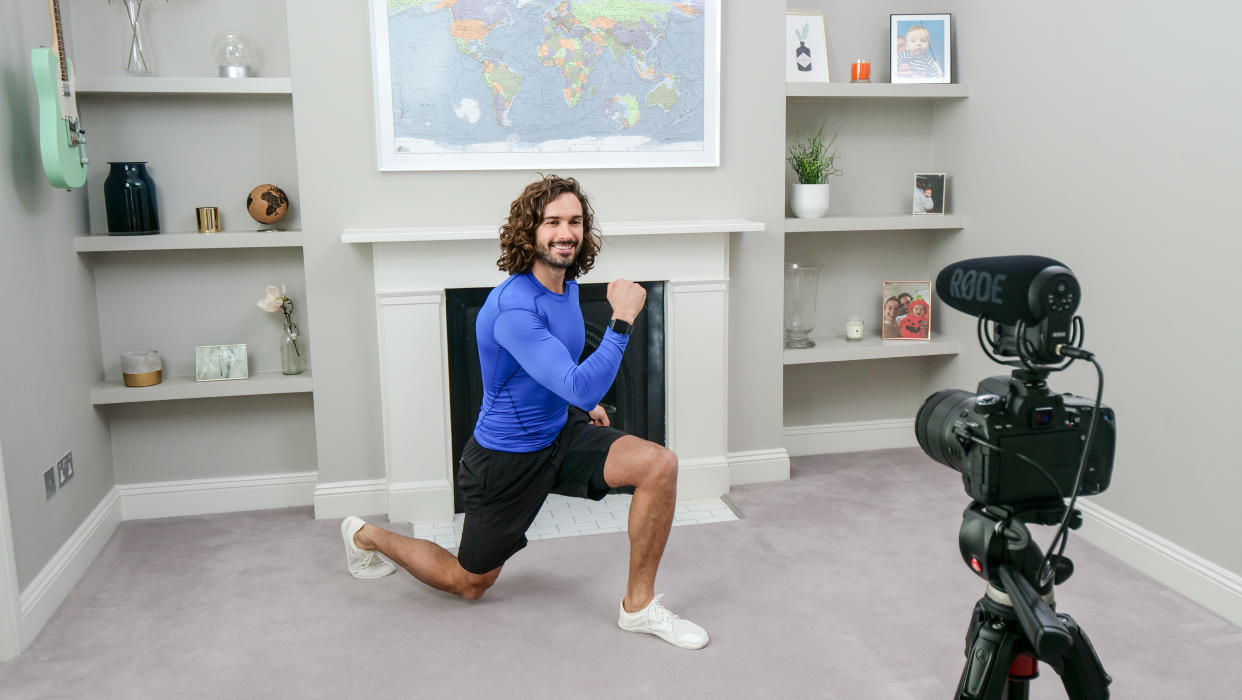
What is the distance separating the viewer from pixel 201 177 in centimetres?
338

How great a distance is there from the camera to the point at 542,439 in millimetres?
2479

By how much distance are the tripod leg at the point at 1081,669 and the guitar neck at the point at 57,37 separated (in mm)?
2929

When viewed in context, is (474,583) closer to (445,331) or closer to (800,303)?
(445,331)

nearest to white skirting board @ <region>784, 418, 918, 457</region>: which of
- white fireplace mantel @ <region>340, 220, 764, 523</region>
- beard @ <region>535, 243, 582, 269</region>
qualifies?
white fireplace mantel @ <region>340, 220, 764, 523</region>

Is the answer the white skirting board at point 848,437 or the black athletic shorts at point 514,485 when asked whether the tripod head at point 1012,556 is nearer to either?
the black athletic shorts at point 514,485

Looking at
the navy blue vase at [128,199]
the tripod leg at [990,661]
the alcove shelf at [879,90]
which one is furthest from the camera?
the alcove shelf at [879,90]

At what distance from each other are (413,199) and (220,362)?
2.95ft

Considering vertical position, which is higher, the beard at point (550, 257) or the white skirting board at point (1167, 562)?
the beard at point (550, 257)

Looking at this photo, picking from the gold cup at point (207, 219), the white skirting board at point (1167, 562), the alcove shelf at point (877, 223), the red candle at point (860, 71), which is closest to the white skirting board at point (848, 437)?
the alcove shelf at point (877, 223)

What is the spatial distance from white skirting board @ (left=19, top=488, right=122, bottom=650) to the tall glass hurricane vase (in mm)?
2539

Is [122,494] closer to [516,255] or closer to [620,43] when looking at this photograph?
[516,255]

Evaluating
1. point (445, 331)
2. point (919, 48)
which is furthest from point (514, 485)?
point (919, 48)

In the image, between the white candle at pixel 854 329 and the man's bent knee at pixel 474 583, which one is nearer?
the man's bent knee at pixel 474 583

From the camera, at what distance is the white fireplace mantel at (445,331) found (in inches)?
127
